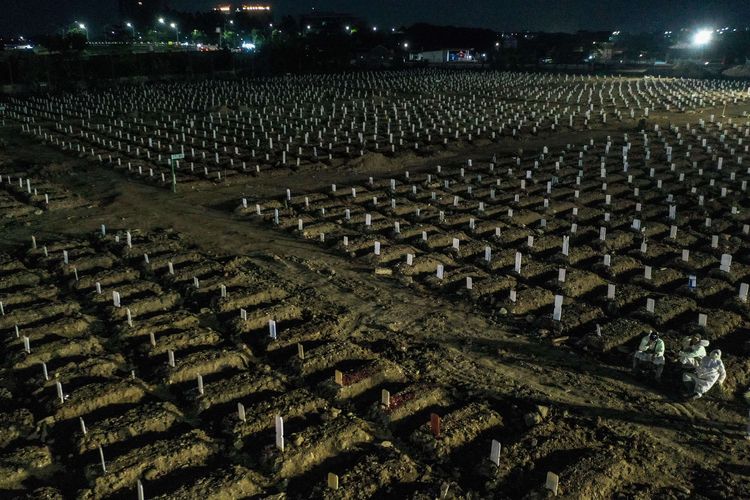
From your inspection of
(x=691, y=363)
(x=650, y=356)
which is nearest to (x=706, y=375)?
(x=691, y=363)

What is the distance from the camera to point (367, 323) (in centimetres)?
945

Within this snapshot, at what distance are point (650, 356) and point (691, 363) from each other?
47 centimetres

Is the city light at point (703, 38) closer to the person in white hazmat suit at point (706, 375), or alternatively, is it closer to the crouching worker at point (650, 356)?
the crouching worker at point (650, 356)

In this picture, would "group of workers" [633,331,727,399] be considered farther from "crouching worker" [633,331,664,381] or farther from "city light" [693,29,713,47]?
"city light" [693,29,713,47]

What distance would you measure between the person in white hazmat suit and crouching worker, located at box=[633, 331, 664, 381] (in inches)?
13.6

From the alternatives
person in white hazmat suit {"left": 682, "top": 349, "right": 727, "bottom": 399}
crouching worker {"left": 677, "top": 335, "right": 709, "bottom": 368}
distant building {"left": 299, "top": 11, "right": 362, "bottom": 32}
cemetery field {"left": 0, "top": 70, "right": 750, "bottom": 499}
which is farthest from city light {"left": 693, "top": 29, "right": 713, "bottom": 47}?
person in white hazmat suit {"left": 682, "top": 349, "right": 727, "bottom": 399}

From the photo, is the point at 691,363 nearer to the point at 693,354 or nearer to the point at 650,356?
the point at 693,354

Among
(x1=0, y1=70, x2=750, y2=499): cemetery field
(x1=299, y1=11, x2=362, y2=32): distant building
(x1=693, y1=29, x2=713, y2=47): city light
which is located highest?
(x1=299, y1=11, x2=362, y2=32): distant building

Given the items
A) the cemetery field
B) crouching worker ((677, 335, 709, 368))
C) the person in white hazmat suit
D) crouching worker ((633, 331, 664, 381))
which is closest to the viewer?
the cemetery field

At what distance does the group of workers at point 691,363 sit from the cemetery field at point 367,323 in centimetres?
19

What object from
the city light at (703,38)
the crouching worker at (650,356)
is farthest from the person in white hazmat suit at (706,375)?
the city light at (703,38)

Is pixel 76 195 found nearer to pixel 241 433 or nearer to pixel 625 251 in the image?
pixel 241 433

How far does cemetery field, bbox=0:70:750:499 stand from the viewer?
6.23 m

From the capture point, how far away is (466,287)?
1059cm
